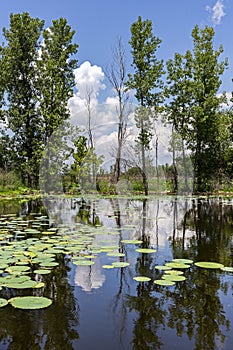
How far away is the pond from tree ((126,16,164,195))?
1051 cm

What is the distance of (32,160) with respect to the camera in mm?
13984

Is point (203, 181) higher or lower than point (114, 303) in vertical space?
higher

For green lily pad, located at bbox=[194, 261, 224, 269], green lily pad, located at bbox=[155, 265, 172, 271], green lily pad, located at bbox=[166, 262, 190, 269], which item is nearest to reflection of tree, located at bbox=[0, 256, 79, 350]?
green lily pad, located at bbox=[155, 265, 172, 271]

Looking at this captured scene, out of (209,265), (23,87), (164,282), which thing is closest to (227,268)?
(209,265)

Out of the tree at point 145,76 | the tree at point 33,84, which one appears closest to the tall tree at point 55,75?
the tree at point 33,84

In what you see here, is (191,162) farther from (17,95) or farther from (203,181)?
(17,95)

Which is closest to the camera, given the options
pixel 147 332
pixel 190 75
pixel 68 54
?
pixel 147 332

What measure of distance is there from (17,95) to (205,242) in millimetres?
12658

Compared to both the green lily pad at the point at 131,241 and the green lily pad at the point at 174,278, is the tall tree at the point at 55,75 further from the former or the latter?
the green lily pad at the point at 174,278

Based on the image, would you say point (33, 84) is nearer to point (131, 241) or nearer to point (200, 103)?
point (200, 103)

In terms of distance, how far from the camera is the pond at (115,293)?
134cm

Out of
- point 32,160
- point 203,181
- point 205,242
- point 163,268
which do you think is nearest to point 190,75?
point 203,181

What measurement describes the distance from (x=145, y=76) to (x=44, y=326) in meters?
13.1

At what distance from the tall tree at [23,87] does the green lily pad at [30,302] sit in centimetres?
1270
